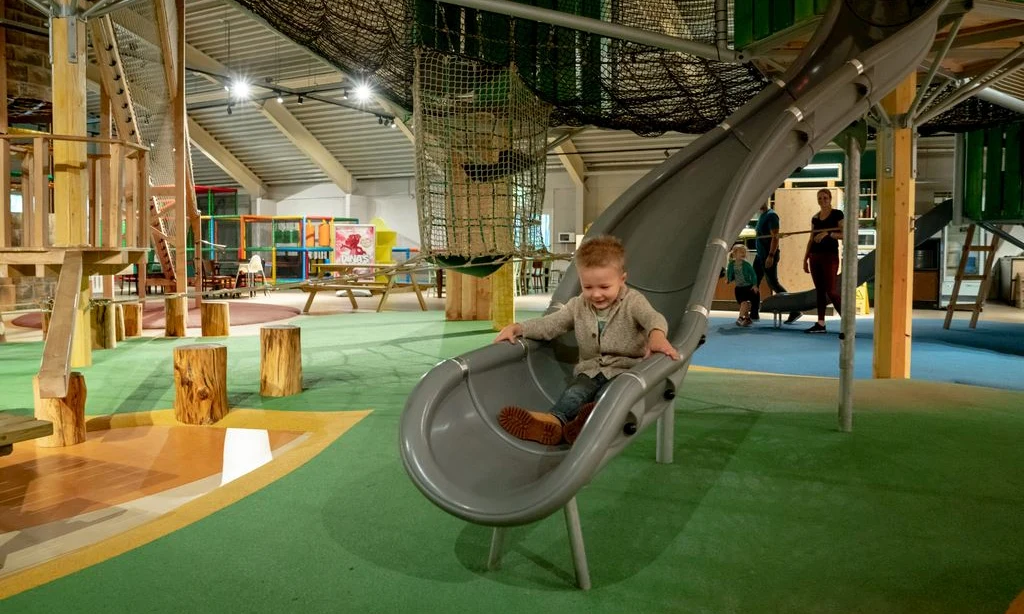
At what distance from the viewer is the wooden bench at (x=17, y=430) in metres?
1.92

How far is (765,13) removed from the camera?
3.52 meters

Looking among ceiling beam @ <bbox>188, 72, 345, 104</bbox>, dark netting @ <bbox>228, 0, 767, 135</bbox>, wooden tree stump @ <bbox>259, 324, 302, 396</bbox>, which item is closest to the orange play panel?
wooden tree stump @ <bbox>259, 324, 302, 396</bbox>

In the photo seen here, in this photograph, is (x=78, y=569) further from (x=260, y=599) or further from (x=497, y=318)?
Answer: (x=497, y=318)

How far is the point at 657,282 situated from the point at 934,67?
2021 mm

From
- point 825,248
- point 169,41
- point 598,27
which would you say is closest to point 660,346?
point 598,27

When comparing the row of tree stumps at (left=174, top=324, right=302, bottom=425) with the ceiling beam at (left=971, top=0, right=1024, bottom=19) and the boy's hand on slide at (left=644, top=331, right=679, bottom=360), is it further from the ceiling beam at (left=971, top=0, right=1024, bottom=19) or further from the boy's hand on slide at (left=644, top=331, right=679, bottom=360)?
the ceiling beam at (left=971, top=0, right=1024, bottom=19)

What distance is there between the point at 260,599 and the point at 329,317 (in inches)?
296

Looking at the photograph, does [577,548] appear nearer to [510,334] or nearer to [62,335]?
[510,334]

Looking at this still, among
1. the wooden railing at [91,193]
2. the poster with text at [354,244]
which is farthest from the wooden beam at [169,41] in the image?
the poster with text at [354,244]

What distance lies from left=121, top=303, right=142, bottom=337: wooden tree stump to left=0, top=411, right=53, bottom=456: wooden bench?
5.37 m

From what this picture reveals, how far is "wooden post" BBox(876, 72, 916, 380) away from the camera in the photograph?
14.2ft

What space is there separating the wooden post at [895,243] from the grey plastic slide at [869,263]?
2893 millimetres

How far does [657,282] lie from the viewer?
3016 millimetres

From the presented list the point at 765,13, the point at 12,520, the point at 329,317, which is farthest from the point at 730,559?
the point at 329,317
